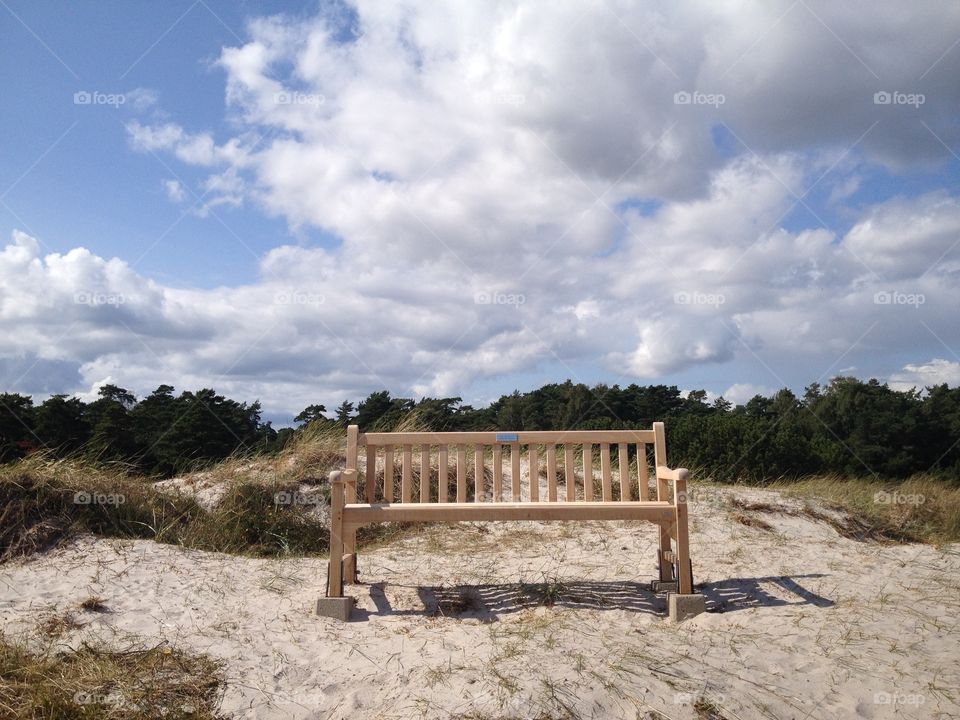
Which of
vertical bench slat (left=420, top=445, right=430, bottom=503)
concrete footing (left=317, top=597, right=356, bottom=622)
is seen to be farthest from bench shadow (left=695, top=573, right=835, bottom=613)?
concrete footing (left=317, top=597, right=356, bottom=622)

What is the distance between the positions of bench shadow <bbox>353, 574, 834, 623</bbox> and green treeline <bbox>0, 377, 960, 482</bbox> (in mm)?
4131

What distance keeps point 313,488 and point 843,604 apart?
520 centimetres

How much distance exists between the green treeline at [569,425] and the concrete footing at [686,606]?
5148 millimetres

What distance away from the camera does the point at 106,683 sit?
313 centimetres

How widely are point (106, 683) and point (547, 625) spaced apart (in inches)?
89.6

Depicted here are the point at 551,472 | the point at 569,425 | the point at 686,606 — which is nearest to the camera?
the point at 686,606

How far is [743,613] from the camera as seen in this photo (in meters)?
4.25

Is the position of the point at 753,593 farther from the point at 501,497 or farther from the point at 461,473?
the point at 461,473

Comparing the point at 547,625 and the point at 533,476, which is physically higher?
the point at 533,476

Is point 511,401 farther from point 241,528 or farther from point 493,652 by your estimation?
point 493,652

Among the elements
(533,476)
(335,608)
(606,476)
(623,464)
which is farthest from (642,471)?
(335,608)

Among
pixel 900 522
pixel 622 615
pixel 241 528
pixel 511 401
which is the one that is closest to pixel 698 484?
pixel 900 522

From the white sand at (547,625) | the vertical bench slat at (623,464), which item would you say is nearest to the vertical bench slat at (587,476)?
the vertical bench slat at (623,464)

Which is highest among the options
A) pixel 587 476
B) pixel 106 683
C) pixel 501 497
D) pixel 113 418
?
pixel 113 418
